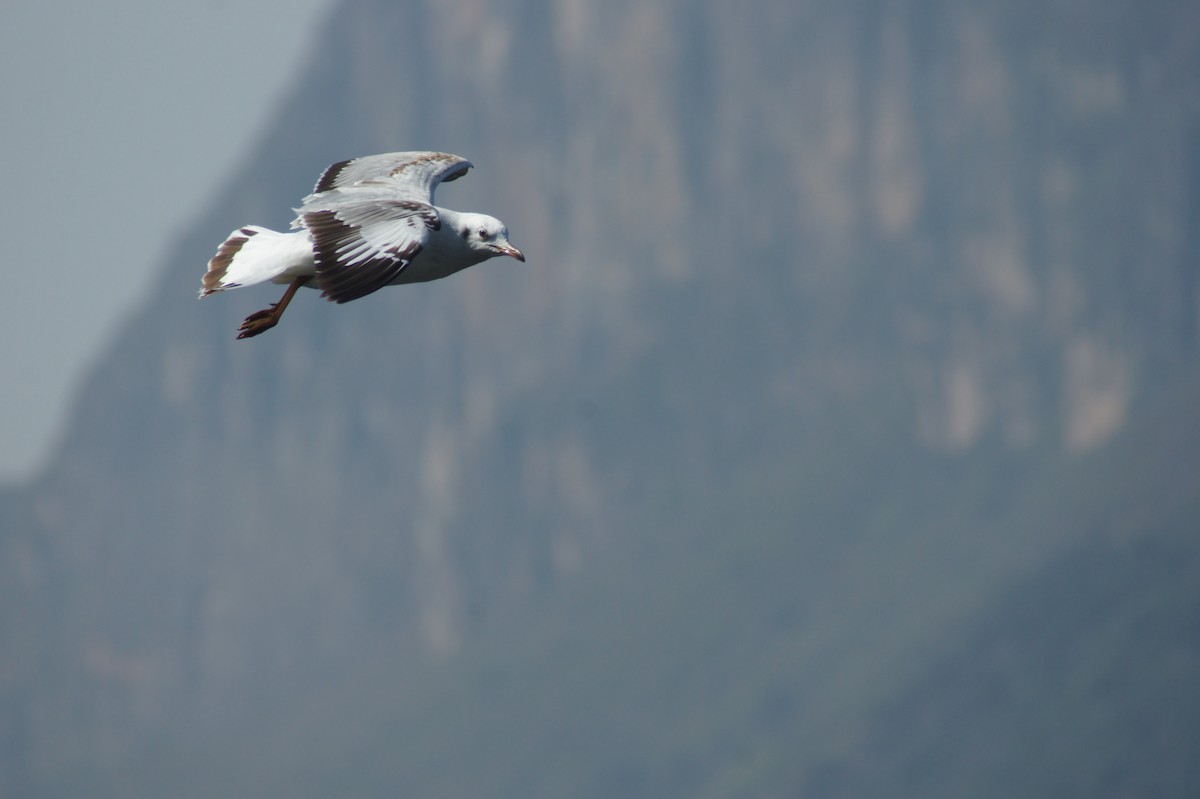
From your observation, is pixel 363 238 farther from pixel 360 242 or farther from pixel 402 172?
pixel 402 172

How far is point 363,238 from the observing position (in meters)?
38.8

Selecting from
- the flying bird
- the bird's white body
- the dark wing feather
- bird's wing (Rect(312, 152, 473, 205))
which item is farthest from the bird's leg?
bird's wing (Rect(312, 152, 473, 205))

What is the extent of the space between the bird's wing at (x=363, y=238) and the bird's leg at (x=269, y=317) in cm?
128

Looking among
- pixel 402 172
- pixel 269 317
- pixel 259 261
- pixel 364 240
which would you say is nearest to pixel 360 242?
pixel 364 240

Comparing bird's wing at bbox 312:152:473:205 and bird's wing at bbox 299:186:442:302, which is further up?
bird's wing at bbox 312:152:473:205

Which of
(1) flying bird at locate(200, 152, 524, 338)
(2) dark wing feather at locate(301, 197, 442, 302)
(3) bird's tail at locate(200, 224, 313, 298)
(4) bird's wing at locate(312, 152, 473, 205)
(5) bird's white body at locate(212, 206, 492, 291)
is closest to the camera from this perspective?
(2) dark wing feather at locate(301, 197, 442, 302)

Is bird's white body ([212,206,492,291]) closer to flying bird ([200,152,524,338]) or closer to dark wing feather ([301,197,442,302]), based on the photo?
flying bird ([200,152,524,338])

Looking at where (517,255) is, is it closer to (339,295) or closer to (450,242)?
(450,242)

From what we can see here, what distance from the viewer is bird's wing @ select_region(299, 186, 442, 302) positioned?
37.6 metres

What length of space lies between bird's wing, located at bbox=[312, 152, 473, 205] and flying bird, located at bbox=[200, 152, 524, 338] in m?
0.04

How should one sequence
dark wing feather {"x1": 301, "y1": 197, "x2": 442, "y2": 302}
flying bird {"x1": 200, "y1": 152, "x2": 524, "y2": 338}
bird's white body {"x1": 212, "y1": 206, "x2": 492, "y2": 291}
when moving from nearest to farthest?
dark wing feather {"x1": 301, "y1": 197, "x2": 442, "y2": 302}
flying bird {"x1": 200, "y1": 152, "x2": 524, "y2": 338}
bird's white body {"x1": 212, "y1": 206, "x2": 492, "y2": 291}

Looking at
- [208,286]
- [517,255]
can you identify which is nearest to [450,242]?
[517,255]

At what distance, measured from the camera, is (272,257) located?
42.2 metres

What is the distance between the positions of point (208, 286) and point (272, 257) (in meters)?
1.41
